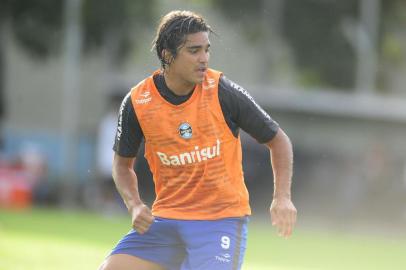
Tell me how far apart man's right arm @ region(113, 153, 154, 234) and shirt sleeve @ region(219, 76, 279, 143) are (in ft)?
2.58

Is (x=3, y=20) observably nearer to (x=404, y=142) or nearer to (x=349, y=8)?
(x=349, y=8)

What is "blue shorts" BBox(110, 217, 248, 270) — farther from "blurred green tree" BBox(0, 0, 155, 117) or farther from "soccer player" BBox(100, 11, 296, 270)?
"blurred green tree" BBox(0, 0, 155, 117)

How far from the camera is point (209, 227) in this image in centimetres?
625

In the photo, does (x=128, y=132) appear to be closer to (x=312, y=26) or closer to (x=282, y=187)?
(x=282, y=187)

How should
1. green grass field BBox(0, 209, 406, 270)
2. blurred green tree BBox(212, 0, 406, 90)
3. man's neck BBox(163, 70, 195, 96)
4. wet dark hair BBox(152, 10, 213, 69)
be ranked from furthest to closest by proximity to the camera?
blurred green tree BBox(212, 0, 406, 90) < green grass field BBox(0, 209, 406, 270) < man's neck BBox(163, 70, 195, 96) < wet dark hair BBox(152, 10, 213, 69)

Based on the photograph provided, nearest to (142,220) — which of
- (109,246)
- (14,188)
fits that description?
(109,246)

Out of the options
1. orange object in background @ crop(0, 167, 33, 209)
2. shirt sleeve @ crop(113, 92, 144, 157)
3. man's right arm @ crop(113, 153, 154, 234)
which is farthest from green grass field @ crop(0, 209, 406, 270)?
shirt sleeve @ crop(113, 92, 144, 157)

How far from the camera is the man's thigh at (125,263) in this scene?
627 centimetres

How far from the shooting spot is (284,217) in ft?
19.8

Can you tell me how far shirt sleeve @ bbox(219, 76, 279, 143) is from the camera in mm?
6215

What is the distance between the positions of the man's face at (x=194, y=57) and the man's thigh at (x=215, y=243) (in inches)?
36.9

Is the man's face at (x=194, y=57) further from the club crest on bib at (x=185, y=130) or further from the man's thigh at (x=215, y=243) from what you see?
the man's thigh at (x=215, y=243)

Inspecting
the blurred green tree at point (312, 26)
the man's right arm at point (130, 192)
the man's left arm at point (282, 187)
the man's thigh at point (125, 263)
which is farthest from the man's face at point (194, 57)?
the blurred green tree at point (312, 26)

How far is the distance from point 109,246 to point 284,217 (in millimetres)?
8381
